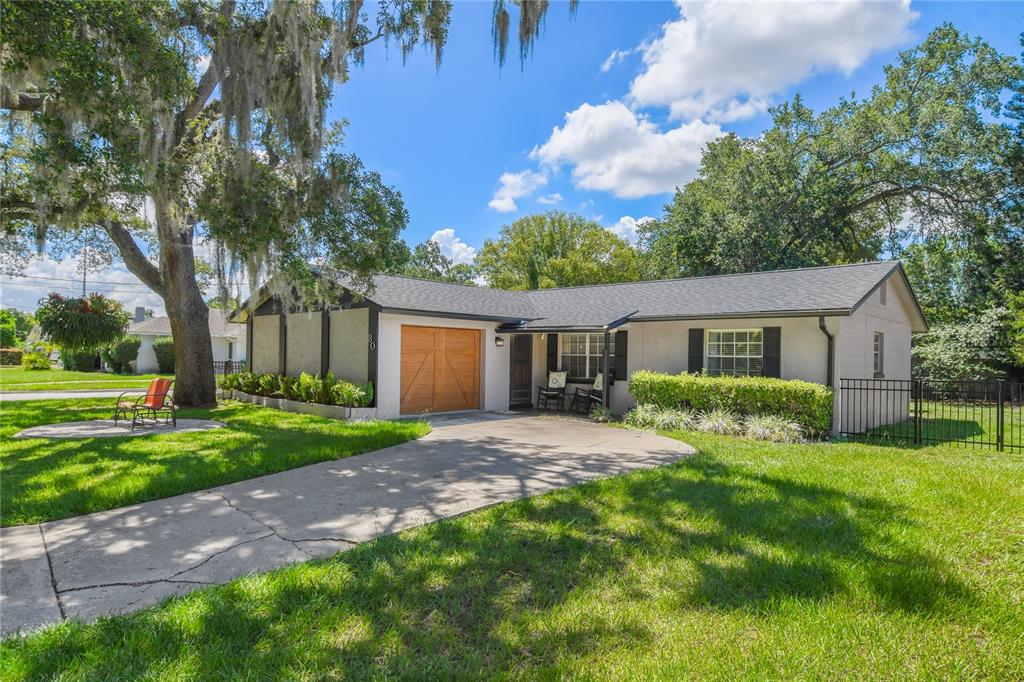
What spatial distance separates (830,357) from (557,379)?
6425 millimetres

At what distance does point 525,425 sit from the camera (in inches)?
437

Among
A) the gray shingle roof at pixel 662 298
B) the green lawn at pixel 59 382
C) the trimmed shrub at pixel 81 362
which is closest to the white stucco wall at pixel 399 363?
the gray shingle roof at pixel 662 298

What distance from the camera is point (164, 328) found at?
29.4 meters

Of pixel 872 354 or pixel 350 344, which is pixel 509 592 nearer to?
pixel 350 344

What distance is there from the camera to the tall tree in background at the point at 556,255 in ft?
115

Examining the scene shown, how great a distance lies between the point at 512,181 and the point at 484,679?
26.7 m

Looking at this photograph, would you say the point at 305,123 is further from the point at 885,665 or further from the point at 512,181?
the point at 512,181

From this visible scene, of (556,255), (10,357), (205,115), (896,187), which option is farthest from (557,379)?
(10,357)

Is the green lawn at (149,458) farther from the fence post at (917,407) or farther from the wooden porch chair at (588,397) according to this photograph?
the fence post at (917,407)

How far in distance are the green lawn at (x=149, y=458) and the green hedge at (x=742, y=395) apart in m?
5.16

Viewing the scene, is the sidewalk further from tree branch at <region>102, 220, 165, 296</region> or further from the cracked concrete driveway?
the cracked concrete driveway

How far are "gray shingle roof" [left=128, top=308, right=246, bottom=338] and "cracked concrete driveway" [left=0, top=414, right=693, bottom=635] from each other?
25.1 m

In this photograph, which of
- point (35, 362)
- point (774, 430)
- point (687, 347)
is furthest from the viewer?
point (35, 362)

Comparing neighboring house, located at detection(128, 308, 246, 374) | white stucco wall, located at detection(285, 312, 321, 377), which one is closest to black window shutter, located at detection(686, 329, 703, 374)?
white stucco wall, located at detection(285, 312, 321, 377)
